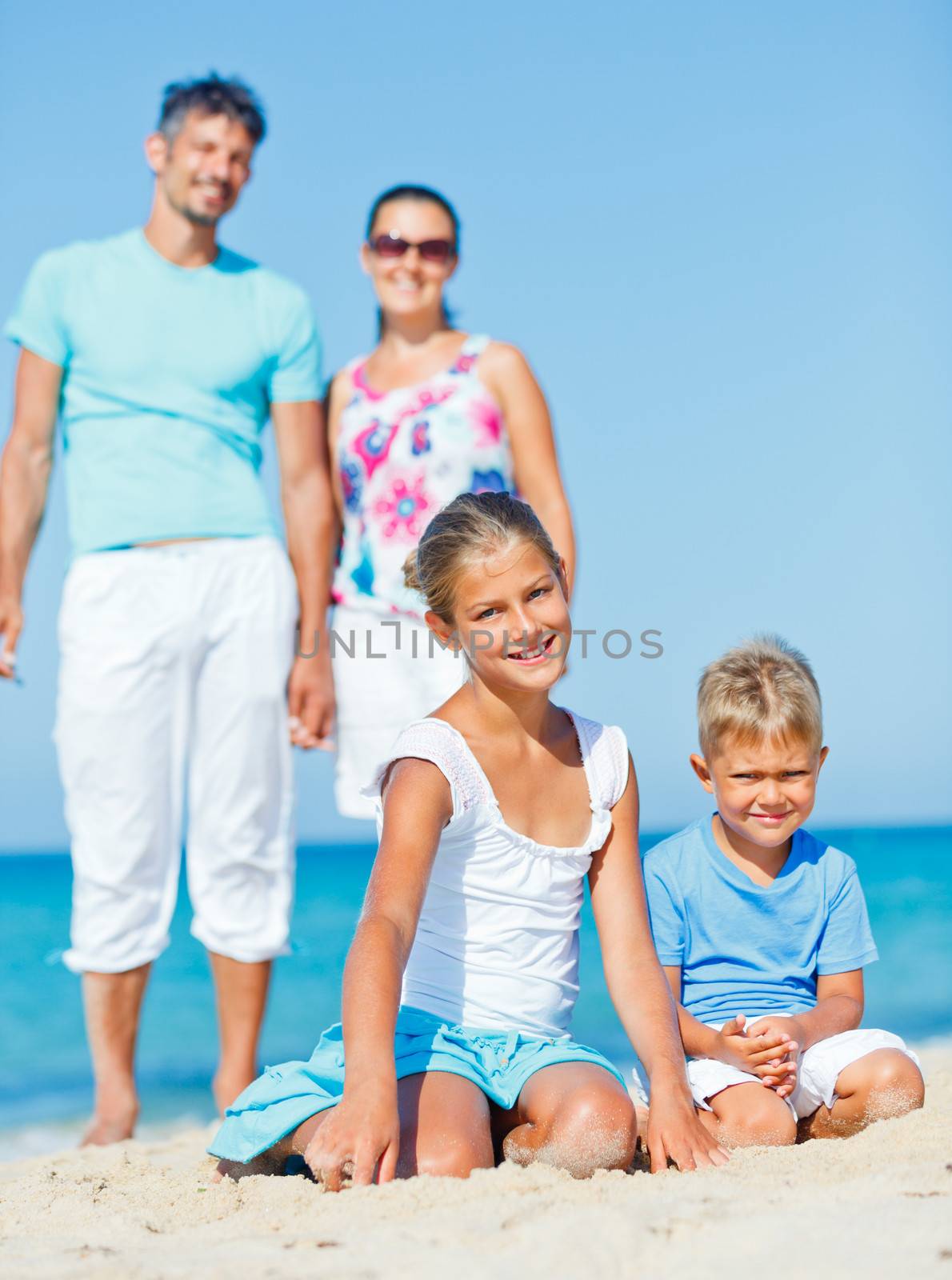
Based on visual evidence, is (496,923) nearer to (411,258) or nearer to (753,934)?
(753,934)

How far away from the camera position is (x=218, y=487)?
369 centimetres

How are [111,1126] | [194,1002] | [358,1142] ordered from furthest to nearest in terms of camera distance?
1. [194,1002]
2. [111,1126]
3. [358,1142]

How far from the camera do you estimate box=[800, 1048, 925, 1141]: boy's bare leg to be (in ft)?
8.27

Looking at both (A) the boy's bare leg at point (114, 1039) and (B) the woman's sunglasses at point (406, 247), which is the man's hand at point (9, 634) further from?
(B) the woman's sunglasses at point (406, 247)

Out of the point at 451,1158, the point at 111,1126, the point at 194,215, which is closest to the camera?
the point at 451,1158

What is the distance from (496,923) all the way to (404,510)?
1.37 meters

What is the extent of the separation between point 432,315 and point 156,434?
89cm

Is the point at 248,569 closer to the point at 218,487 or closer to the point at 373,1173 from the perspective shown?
the point at 218,487

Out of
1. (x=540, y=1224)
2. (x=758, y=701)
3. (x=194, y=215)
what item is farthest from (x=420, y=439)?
(x=540, y=1224)

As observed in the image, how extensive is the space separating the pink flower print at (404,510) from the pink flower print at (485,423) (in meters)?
0.22

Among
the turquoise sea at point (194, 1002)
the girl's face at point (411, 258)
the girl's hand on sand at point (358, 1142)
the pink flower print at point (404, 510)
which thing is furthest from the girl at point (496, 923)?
the turquoise sea at point (194, 1002)

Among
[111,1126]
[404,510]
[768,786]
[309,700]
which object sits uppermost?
[404,510]

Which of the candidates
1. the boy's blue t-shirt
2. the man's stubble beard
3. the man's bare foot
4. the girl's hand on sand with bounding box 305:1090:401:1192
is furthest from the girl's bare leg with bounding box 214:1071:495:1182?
the man's stubble beard

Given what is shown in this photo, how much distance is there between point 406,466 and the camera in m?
3.63
